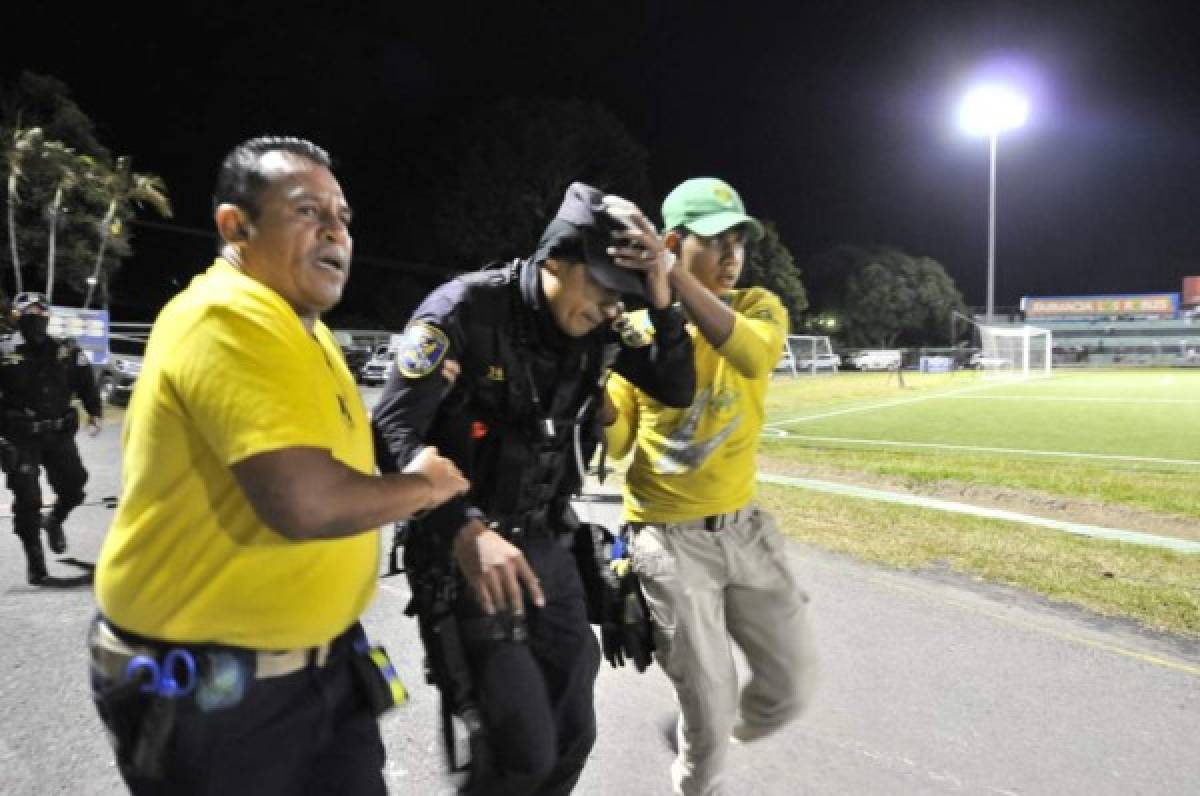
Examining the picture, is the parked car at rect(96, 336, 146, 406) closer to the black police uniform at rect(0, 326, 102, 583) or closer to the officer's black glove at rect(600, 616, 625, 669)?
the black police uniform at rect(0, 326, 102, 583)

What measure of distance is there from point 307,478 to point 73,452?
602cm

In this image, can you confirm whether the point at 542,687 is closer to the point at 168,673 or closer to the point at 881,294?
the point at 168,673

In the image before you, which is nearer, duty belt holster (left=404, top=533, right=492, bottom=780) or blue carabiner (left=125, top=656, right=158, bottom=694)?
blue carabiner (left=125, top=656, right=158, bottom=694)

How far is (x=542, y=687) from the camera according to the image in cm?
213

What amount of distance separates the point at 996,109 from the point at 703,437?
4469 cm

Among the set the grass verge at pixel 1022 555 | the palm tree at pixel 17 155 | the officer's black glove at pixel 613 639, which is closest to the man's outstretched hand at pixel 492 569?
the officer's black glove at pixel 613 639

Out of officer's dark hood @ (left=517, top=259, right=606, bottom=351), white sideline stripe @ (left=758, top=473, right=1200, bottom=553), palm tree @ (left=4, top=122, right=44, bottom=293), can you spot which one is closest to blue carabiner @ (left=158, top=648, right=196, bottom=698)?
officer's dark hood @ (left=517, top=259, right=606, bottom=351)

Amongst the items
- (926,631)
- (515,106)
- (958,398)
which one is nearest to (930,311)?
(515,106)

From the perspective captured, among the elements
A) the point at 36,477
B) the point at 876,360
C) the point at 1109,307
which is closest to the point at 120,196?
the point at 36,477

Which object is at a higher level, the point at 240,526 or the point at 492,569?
the point at 240,526

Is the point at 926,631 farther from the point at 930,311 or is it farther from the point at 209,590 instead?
the point at 930,311

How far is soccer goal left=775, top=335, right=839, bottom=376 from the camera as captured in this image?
1777 inches

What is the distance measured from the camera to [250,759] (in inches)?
59.5

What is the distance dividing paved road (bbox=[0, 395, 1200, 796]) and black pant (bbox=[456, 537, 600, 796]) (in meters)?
0.83
